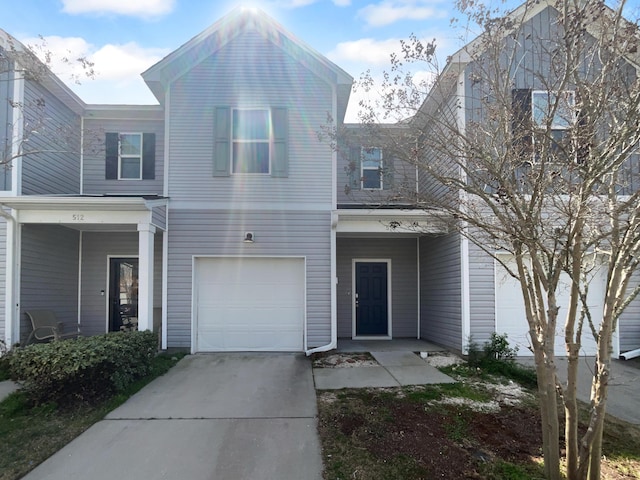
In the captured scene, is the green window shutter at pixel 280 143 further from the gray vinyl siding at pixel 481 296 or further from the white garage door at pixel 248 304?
the gray vinyl siding at pixel 481 296

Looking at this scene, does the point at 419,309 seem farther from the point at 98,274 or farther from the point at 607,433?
the point at 98,274

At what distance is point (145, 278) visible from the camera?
24.7 ft

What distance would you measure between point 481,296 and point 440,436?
4043mm

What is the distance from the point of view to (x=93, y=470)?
3.83 meters

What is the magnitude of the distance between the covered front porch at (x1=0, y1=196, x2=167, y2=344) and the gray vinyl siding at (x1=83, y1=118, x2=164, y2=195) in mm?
1051

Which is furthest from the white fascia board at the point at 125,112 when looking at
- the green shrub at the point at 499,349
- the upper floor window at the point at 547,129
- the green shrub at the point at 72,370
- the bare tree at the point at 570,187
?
the green shrub at the point at 499,349

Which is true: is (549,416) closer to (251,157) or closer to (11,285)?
(251,157)

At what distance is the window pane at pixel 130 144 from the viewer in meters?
10.2

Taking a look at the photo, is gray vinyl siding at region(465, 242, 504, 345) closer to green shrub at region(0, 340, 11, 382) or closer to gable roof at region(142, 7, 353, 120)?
gable roof at region(142, 7, 353, 120)

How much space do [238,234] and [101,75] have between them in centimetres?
376

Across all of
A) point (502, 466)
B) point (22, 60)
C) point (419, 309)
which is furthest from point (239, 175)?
point (502, 466)

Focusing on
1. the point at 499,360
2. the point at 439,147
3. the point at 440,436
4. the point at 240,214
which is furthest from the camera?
the point at 240,214

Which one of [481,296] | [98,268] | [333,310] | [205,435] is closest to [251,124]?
[333,310]

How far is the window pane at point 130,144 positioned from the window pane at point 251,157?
9.75 feet
